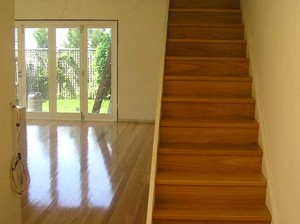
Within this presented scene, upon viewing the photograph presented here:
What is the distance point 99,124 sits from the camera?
301 inches

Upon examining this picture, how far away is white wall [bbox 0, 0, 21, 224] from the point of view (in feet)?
8.42

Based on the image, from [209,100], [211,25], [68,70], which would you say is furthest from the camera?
[68,70]

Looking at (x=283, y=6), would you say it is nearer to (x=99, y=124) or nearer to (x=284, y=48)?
(x=284, y=48)

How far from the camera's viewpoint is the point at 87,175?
4363 millimetres

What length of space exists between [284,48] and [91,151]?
3.70 m

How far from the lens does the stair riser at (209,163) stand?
2.88 meters

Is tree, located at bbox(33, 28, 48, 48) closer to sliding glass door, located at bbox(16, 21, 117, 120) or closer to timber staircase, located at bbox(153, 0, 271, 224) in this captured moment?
sliding glass door, located at bbox(16, 21, 117, 120)

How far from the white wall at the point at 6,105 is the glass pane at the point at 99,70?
518 cm

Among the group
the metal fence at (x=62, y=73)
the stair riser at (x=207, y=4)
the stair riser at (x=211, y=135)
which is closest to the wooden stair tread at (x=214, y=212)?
the stair riser at (x=211, y=135)

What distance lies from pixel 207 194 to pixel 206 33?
2120 millimetres

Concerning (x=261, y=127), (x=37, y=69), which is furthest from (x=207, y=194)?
(x=37, y=69)

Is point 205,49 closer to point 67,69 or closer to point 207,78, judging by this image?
point 207,78

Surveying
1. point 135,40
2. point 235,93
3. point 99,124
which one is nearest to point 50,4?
point 135,40

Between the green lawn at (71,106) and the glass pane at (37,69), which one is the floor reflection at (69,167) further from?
the glass pane at (37,69)
